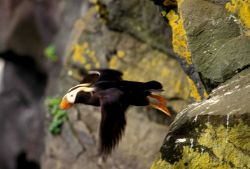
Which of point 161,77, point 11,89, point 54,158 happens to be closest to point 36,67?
point 11,89

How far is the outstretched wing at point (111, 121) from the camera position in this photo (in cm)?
326

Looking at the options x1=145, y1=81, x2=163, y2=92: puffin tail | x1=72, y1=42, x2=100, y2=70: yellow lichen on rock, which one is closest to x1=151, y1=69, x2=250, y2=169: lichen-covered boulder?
x1=145, y1=81, x2=163, y2=92: puffin tail

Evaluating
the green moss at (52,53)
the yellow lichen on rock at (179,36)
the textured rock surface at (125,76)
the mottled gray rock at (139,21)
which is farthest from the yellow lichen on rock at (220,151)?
the green moss at (52,53)

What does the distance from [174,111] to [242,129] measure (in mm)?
1919

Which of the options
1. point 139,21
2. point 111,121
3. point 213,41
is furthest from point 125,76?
point 213,41

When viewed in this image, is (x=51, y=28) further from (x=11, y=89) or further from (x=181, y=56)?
(x=181, y=56)

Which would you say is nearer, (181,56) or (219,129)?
(219,129)

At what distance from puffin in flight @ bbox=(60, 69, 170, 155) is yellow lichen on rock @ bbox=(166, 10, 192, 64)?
1.05ft

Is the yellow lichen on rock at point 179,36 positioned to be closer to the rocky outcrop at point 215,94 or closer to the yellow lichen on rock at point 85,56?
the rocky outcrop at point 215,94

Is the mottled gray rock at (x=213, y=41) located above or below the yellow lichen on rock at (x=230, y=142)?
above

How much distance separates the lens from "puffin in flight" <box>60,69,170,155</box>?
3.28m

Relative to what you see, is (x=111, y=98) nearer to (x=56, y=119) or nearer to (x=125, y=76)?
(x=125, y=76)

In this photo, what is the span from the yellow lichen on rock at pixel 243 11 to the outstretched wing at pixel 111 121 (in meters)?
0.86

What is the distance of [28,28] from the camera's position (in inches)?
297
